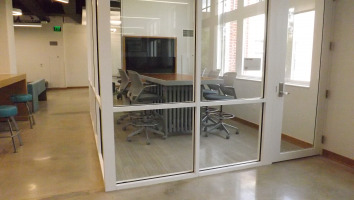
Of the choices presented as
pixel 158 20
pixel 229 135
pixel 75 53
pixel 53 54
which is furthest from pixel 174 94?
pixel 53 54

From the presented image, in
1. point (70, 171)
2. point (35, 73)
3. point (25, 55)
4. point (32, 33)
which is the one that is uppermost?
point (32, 33)

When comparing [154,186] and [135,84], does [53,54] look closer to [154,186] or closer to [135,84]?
[135,84]

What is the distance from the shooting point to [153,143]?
4.36 metres

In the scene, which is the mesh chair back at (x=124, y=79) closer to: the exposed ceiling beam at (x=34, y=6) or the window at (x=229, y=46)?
the window at (x=229, y=46)

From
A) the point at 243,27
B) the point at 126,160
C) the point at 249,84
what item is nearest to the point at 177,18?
the point at 243,27

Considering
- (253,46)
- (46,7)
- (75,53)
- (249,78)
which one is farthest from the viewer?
(75,53)

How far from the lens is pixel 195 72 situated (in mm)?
Answer: 3082

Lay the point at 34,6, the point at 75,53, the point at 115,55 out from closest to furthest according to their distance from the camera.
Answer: the point at 115,55
the point at 34,6
the point at 75,53

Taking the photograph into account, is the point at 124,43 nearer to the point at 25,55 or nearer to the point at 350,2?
the point at 350,2

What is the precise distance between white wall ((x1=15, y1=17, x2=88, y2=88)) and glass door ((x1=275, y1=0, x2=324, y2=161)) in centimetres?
993

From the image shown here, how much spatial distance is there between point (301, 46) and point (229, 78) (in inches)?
47.2

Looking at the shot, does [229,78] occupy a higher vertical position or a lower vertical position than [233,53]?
lower

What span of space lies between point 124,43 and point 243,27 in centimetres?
214

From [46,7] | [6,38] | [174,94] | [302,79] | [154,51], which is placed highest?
[46,7]
